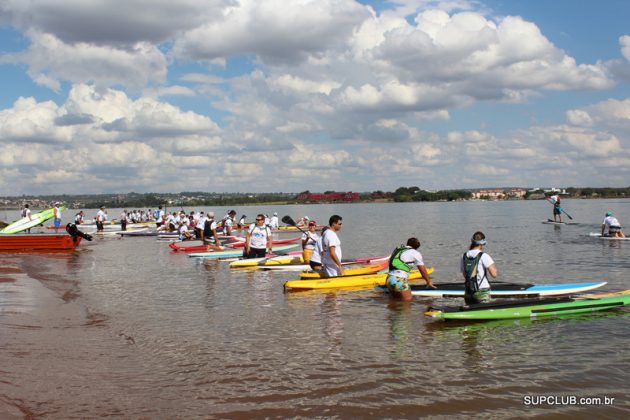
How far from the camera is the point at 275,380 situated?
Result: 308 inches

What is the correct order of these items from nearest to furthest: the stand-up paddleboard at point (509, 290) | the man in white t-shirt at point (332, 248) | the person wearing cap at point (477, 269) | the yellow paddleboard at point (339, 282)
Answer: the person wearing cap at point (477, 269) → the stand-up paddleboard at point (509, 290) → the man in white t-shirt at point (332, 248) → the yellow paddleboard at point (339, 282)

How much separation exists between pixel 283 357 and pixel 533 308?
5949 mm

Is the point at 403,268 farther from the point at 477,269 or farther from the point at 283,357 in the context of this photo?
the point at 283,357

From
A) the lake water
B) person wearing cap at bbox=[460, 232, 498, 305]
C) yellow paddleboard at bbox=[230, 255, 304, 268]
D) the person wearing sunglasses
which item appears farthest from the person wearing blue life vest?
the person wearing sunglasses

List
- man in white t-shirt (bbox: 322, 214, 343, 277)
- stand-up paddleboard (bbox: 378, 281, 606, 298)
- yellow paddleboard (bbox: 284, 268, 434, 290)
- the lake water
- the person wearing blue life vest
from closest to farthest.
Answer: the lake water
the person wearing blue life vest
stand-up paddleboard (bbox: 378, 281, 606, 298)
man in white t-shirt (bbox: 322, 214, 343, 277)
yellow paddleboard (bbox: 284, 268, 434, 290)

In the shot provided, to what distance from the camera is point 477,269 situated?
37.3 feet

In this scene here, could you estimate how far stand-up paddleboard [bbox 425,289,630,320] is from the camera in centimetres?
1122

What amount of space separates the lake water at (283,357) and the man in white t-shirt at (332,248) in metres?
0.77

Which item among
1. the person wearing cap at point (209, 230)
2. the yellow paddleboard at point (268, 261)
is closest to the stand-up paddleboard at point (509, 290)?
the yellow paddleboard at point (268, 261)

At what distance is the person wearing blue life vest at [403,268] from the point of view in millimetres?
13352

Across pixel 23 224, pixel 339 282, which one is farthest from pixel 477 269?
pixel 23 224

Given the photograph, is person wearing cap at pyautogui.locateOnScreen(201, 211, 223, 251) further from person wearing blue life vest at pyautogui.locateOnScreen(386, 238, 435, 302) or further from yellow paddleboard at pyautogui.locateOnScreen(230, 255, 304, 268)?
person wearing blue life vest at pyautogui.locateOnScreen(386, 238, 435, 302)

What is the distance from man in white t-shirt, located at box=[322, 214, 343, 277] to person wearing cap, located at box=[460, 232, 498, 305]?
350cm

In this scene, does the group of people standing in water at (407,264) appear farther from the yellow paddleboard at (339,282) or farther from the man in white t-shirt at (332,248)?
the yellow paddleboard at (339,282)
